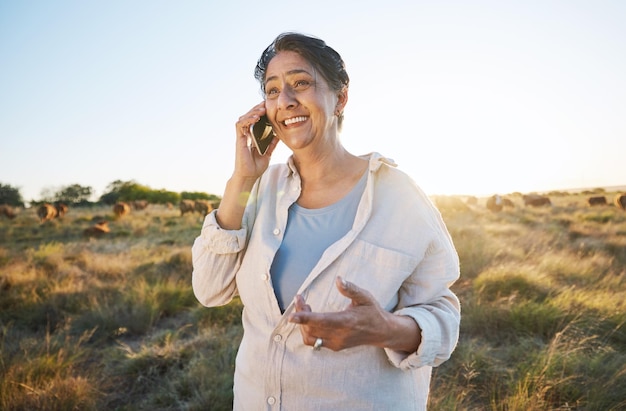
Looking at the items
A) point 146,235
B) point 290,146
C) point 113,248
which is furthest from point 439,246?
point 146,235

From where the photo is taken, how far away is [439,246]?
5.11 ft

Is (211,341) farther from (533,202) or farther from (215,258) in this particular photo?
(533,202)

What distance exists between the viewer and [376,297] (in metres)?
1.54

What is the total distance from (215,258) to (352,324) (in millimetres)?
774

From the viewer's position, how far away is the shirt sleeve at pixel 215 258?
67.0 inches

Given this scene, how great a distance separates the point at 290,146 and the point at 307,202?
0.91ft

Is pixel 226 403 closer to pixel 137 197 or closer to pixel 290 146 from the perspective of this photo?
pixel 290 146

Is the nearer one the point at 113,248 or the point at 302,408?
the point at 302,408

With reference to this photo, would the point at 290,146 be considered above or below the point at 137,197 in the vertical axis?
above

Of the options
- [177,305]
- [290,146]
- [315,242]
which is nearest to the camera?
[315,242]

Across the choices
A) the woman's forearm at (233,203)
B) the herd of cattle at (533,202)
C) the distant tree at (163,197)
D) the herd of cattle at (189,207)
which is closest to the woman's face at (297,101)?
the woman's forearm at (233,203)

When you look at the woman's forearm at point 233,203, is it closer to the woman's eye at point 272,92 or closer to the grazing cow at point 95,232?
the woman's eye at point 272,92

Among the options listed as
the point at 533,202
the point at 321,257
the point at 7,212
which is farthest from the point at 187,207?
the point at 321,257

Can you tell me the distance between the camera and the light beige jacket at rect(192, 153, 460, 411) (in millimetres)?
1521
